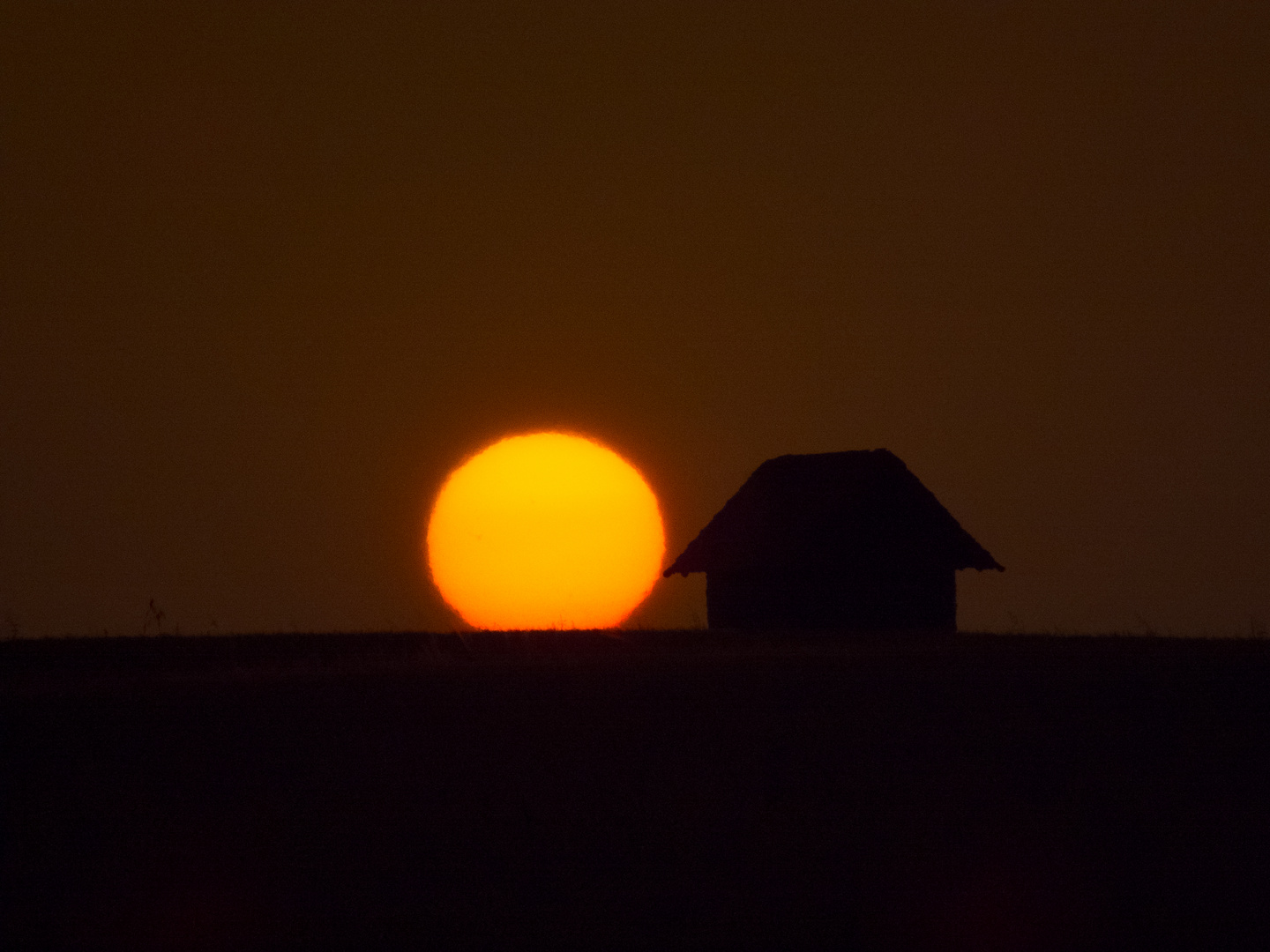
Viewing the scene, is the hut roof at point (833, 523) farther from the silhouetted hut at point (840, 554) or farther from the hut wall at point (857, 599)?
the hut wall at point (857, 599)

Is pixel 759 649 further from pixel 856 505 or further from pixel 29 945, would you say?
pixel 29 945

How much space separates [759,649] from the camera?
69.7 ft

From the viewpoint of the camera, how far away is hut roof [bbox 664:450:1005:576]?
95.8 feet

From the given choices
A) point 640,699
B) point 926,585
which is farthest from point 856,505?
point 640,699

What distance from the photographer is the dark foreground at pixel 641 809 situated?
8.24 m

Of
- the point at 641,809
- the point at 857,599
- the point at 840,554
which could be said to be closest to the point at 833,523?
the point at 840,554

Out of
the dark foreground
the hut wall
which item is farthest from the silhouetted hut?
the dark foreground

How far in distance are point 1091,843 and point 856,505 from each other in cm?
2003

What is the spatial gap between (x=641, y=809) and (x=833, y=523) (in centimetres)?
1951

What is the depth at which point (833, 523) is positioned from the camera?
96.5ft

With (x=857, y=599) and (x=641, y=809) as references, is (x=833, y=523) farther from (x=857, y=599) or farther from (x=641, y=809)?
(x=641, y=809)

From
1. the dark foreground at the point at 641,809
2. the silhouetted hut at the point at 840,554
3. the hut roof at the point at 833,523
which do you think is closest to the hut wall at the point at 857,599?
the silhouetted hut at the point at 840,554

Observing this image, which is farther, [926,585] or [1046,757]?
[926,585]

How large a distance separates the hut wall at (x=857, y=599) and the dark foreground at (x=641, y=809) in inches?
471
